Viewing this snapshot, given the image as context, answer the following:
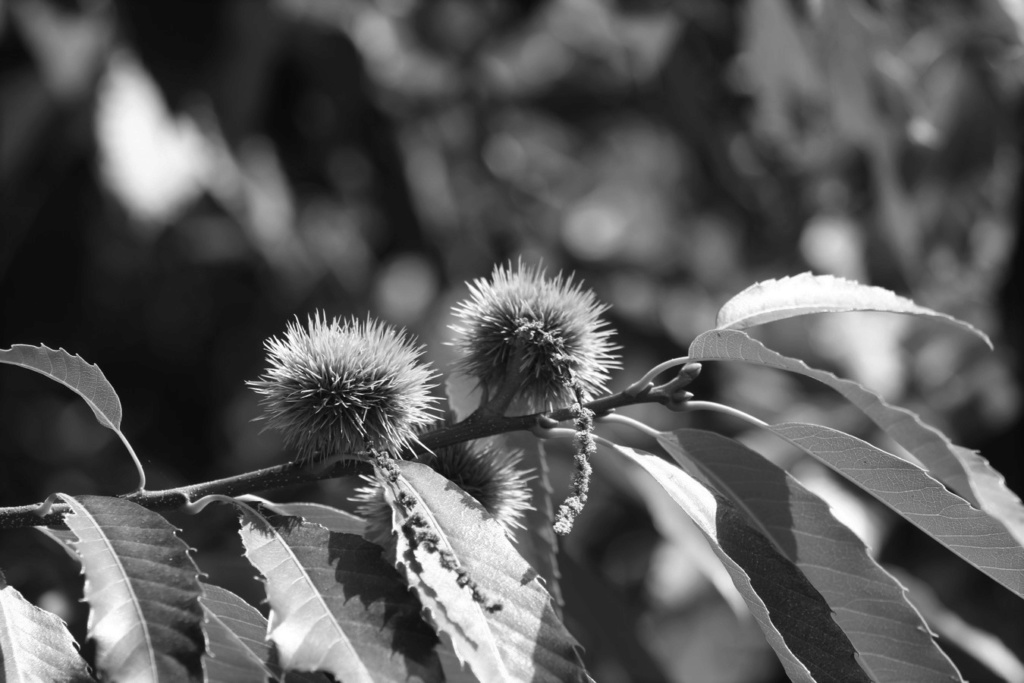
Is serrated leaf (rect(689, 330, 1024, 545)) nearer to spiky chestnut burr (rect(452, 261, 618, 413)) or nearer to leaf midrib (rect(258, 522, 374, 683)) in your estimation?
spiky chestnut burr (rect(452, 261, 618, 413))

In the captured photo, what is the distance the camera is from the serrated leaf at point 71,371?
4.44 feet

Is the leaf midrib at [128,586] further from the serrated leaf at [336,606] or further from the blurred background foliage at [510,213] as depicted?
the blurred background foliage at [510,213]

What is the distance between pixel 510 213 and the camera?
5859 millimetres

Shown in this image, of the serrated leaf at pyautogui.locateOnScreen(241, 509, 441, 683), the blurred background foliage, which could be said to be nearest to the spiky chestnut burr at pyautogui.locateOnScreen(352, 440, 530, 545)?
the serrated leaf at pyautogui.locateOnScreen(241, 509, 441, 683)

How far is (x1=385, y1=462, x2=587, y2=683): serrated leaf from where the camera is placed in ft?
3.74

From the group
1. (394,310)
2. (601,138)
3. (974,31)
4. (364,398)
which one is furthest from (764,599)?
(601,138)

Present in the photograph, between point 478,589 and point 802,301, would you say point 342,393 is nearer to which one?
point 478,589

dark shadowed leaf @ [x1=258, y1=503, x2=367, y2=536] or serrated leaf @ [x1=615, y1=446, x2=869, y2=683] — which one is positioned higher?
dark shadowed leaf @ [x1=258, y1=503, x2=367, y2=536]

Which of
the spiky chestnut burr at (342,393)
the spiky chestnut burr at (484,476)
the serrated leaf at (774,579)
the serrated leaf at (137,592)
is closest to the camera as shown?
the serrated leaf at (137,592)

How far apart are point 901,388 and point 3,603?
171 inches

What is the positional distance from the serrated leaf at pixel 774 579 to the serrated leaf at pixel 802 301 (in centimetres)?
23

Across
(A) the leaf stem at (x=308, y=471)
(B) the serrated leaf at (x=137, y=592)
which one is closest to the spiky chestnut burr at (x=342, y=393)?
(A) the leaf stem at (x=308, y=471)

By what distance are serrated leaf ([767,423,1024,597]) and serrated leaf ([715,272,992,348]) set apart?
16 centimetres

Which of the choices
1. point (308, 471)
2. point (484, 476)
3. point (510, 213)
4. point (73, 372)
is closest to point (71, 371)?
point (73, 372)
